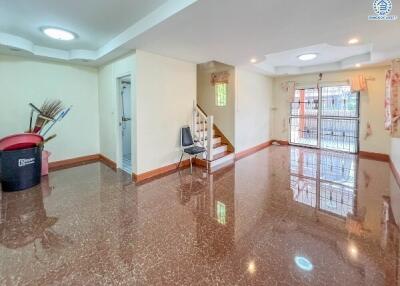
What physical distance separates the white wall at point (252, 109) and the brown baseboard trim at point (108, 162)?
3065 mm

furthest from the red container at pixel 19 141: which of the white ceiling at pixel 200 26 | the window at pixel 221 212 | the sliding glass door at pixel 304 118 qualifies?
the sliding glass door at pixel 304 118

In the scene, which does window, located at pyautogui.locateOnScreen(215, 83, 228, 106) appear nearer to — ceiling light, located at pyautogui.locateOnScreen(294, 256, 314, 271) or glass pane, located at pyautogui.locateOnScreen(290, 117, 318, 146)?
glass pane, located at pyautogui.locateOnScreen(290, 117, 318, 146)

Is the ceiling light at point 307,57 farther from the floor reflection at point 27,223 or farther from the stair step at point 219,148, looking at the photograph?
the floor reflection at point 27,223

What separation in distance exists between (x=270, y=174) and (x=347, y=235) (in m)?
2.13

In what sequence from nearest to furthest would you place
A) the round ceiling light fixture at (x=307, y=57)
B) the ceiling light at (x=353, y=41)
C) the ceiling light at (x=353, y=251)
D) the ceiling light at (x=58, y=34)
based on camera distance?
the ceiling light at (x=353, y=251)
the ceiling light at (x=58, y=34)
the ceiling light at (x=353, y=41)
the round ceiling light fixture at (x=307, y=57)

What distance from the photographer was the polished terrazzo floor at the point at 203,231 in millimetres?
1755

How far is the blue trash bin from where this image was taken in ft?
11.1

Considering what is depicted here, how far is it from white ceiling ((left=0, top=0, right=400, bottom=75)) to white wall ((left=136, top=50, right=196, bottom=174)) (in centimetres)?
34

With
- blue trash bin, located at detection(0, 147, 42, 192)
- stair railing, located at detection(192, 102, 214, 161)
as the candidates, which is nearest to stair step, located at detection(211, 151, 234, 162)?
stair railing, located at detection(192, 102, 214, 161)

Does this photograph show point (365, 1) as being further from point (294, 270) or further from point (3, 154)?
point (3, 154)

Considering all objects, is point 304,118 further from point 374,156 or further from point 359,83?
point 374,156

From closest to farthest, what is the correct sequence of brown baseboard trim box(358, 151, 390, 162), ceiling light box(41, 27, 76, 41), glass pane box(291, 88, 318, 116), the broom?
ceiling light box(41, 27, 76, 41) < the broom < brown baseboard trim box(358, 151, 390, 162) < glass pane box(291, 88, 318, 116)

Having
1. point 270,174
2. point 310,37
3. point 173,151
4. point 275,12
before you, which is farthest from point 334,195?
point 173,151

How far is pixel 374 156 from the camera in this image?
584 cm
